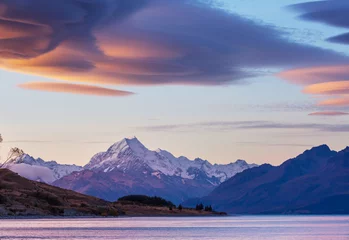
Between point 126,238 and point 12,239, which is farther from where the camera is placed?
point 126,238

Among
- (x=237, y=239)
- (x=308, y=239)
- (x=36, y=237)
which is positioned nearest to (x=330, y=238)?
(x=308, y=239)

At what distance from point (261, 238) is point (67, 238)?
1826 inches

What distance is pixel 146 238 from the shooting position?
18350 cm

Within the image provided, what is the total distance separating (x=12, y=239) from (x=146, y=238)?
35.3 m

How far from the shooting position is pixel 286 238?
601 feet

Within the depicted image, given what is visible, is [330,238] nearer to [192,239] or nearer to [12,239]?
[192,239]

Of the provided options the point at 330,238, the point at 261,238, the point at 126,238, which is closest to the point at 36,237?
the point at 126,238

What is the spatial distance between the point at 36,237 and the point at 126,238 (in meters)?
21.4

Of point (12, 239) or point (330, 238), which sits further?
point (330, 238)

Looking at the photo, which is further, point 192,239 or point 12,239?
point 192,239

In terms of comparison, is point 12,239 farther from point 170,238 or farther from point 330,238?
point 330,238

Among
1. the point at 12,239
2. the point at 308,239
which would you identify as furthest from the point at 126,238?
the point at 308,239

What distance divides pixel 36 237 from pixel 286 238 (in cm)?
5928

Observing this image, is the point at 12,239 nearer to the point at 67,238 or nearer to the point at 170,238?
the point at 67,238
